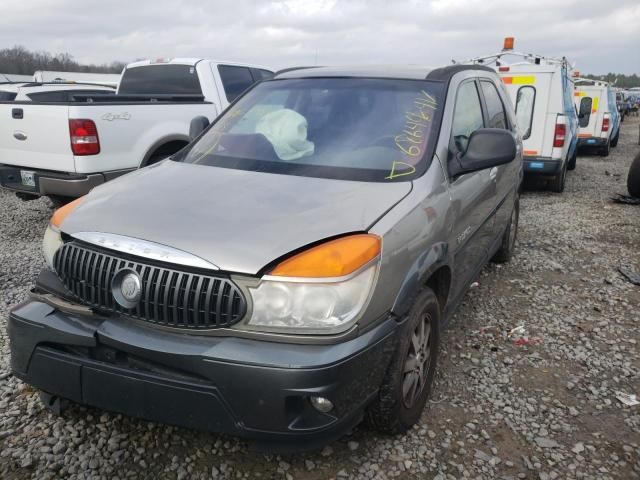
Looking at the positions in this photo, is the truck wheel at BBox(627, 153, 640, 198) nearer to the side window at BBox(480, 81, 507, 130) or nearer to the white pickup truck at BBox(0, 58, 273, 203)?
the side window at BBox(480, 81, 507, 130)

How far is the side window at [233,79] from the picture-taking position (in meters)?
7.47

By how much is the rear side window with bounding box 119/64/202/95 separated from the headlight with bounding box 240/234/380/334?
6112 millimetres

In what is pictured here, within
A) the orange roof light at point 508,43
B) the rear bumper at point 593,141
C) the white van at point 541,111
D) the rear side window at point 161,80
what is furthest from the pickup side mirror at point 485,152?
the rear bumper at point 593,141

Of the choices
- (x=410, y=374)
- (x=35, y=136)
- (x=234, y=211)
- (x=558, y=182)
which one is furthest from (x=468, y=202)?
(x=558, y=182)

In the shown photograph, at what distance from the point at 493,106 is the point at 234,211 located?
2.79 metres

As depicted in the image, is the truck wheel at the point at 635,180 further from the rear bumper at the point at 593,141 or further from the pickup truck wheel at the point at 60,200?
the pickup truck wheel at the point at 60,200

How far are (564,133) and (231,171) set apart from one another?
7.38 m

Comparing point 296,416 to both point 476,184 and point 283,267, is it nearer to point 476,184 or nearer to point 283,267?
point 283,267

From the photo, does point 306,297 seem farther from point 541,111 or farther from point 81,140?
point 541,111

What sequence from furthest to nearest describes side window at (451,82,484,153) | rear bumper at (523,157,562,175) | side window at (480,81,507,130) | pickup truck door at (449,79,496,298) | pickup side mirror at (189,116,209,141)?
rear bumper at (523,157,562,175)
side window at (480,81,507,130)
pickup side mirror at (189,116,209,141)
side window at (451,82,484,153)
pickup truck door at (449,79,496,298)

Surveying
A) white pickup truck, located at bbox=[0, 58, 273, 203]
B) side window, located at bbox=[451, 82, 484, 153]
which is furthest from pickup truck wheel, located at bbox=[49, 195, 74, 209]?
side window, located at bbox=[451, 82, 484, 153]

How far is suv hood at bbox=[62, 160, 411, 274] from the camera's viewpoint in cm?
203

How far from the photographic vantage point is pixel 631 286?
4875mm

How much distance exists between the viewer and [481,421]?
9.33 feet
